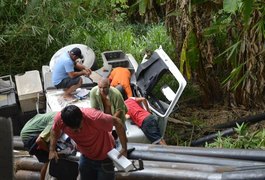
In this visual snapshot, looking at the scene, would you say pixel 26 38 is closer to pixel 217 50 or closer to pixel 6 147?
pixel 217 50

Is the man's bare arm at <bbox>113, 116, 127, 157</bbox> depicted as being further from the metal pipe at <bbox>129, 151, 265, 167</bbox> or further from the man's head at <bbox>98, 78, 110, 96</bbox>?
the man's head at <bbox>98, 78, 110, 96</bbox>

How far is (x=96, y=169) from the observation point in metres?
4.37

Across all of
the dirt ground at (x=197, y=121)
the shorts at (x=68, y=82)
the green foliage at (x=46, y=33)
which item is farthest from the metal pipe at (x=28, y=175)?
the green foliage at (x=46, y=33)

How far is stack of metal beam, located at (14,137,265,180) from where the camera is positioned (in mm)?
4176

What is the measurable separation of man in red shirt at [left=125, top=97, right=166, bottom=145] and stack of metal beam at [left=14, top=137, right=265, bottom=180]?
1.01 metres

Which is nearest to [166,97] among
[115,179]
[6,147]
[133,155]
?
[133,155]

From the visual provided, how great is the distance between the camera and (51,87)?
795cm

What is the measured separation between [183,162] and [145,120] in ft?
6.16

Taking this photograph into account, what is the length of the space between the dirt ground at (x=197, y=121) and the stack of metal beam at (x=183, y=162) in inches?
81.2

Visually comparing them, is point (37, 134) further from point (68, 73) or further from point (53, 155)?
point (68, 73)

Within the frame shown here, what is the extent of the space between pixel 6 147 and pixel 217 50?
832 centimetres

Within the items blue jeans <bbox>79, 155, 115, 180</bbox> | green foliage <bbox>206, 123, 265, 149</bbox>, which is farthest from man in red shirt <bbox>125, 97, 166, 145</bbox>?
blue jeans <bbox>79, 155, 115, 180</bbox>

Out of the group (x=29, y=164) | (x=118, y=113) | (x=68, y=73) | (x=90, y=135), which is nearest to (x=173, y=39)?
(x=68, y=73)

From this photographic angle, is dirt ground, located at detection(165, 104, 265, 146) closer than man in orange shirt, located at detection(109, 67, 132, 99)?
No
